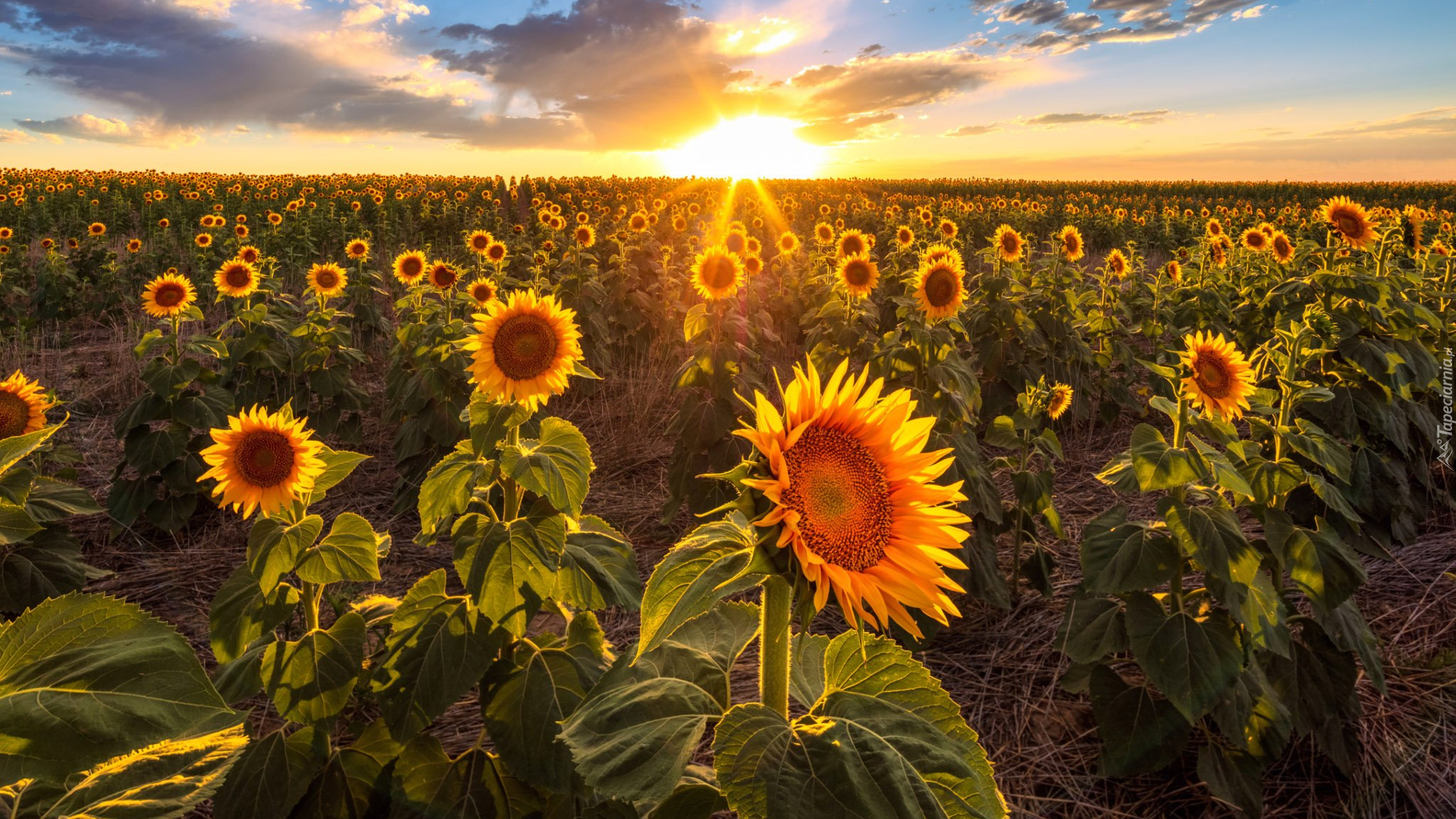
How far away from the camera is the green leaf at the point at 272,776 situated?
7.14ft

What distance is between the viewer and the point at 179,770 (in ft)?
2.88

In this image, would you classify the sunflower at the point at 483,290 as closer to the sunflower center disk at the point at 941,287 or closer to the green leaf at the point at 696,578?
the sunflower center disk at the point at 941,287

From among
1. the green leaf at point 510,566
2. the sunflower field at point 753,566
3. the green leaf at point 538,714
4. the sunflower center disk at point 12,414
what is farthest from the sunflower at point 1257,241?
the sunflower center disk at point 12,414

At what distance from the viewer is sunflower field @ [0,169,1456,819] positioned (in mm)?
1157

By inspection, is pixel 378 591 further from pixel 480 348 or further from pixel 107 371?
pixel 107 371

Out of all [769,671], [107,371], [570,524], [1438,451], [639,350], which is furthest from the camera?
[639,350]

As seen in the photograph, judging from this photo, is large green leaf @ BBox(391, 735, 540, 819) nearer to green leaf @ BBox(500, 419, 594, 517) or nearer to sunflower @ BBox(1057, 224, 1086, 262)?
green leaf @ BBox(500, 419, 594, 517)

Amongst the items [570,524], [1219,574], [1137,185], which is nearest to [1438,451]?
[1219,574]

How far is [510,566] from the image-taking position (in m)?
2.25

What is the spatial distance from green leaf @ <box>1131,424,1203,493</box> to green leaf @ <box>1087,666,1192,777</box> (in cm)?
91

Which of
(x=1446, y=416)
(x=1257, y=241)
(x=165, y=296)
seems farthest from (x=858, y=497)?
(x=1257, y=241)

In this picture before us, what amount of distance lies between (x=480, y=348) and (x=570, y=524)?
2.74 ft

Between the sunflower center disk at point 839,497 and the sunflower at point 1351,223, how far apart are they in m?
8.31

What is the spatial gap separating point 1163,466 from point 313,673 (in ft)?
9.57
